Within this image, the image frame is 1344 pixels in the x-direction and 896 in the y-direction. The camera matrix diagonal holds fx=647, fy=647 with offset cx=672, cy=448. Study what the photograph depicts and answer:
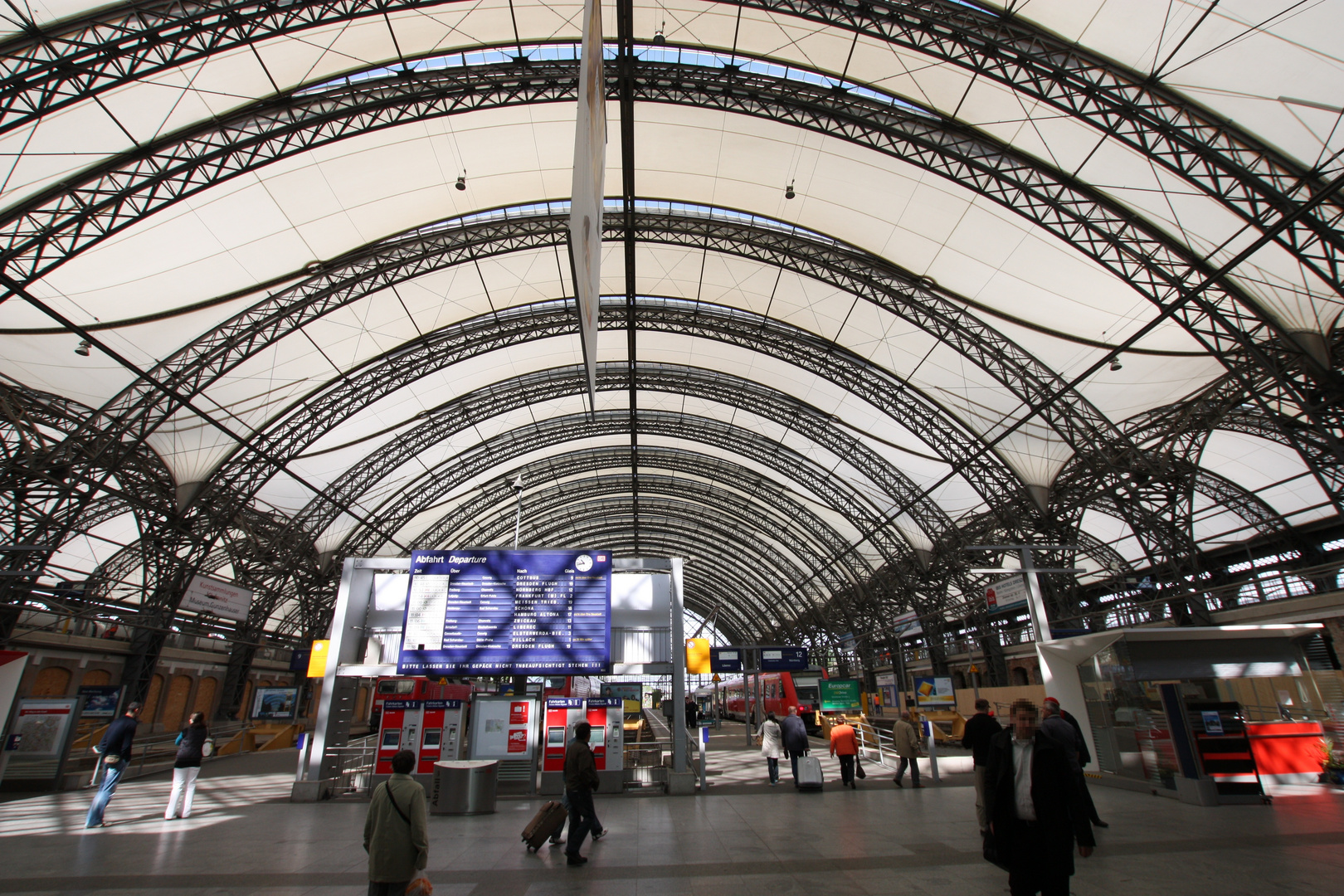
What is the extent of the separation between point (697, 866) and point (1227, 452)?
30403mm

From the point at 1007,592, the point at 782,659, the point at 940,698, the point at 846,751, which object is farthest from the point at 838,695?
the point at 846,751

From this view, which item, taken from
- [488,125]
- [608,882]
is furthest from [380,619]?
[488,125]

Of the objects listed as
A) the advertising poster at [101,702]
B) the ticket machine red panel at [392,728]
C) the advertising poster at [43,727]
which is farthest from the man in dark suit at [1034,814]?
the advertising poster at [101,702]

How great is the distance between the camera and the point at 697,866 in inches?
308

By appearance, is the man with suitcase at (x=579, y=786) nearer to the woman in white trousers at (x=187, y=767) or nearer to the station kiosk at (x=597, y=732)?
the station kiosk at (x=597, y=732)

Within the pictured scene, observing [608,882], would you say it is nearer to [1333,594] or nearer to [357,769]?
[357,769]

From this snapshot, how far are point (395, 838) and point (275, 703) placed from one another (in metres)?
39.4

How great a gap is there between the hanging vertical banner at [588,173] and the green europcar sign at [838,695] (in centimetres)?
3103

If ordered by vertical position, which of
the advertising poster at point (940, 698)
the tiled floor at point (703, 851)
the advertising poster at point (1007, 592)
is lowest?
the tiled floor at point (703, 851)

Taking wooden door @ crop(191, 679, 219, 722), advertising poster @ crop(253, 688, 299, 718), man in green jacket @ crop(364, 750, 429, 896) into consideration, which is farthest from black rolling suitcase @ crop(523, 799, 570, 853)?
wooden door @ crop(191, 679, 219, 722)

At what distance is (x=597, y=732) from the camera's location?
14898mm

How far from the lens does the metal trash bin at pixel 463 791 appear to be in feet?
39.8

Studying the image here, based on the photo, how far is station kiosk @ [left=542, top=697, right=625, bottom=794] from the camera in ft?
47.8

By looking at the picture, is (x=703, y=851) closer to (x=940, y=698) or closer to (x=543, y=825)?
(x=543, y=825)
